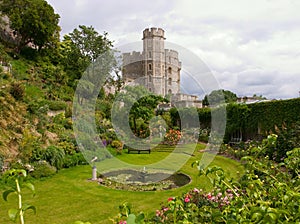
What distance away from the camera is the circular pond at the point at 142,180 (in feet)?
21.1

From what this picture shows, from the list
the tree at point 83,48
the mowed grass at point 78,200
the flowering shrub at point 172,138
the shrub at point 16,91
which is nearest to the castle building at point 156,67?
the flowering shrub at point 172,138

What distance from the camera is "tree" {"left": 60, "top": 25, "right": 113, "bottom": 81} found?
2092 centimetres

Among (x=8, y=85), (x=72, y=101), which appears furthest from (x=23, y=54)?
(x=8, y=85)

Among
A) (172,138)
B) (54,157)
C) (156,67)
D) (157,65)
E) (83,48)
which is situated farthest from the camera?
(83,48)

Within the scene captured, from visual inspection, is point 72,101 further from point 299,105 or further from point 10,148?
point 299,105

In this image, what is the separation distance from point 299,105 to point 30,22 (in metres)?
18.0

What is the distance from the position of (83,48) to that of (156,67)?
13.6 m

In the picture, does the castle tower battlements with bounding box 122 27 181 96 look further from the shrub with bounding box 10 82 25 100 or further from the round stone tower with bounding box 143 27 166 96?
the shrub with bounding box 10 82 25 100

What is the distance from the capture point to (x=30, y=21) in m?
18.5

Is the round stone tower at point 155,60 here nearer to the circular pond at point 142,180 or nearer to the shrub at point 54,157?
the circular pond at point 142,180

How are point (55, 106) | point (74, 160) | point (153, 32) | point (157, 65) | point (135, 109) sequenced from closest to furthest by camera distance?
point (74, 160)
point (157, 65)
point (55, 106)
point (135, 109)
point (153, 32)

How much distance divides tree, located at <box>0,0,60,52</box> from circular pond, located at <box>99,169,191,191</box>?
15.4 meters

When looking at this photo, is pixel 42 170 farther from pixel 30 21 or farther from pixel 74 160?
pixel 30 21

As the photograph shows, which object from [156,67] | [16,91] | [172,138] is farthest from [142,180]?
[172,138]
